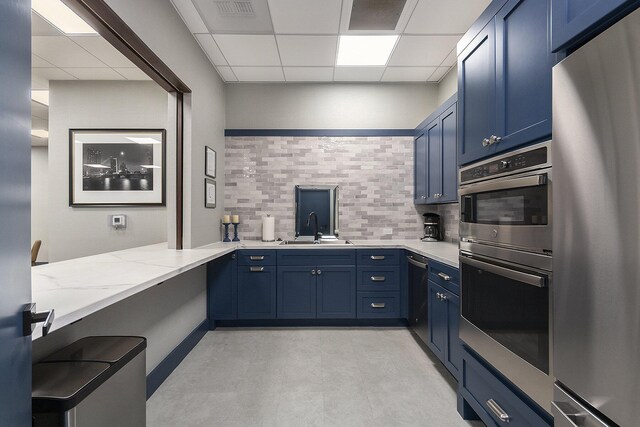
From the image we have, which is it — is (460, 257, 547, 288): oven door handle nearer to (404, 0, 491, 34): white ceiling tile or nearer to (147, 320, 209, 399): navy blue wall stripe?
(404, 0, 491, 34): white ceiling tile

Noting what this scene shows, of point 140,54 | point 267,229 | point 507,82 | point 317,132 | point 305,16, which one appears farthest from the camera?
point 317,132

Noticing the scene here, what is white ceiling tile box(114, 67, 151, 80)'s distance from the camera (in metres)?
3.13

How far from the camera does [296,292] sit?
3322 mm

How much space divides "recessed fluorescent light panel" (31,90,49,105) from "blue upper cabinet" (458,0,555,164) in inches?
186

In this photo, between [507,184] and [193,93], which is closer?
[507,184]

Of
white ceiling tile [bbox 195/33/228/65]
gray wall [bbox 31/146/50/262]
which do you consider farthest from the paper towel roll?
gray wall [bbox 31/146/50/262]

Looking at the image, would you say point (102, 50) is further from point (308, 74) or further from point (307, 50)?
point (308, 74)

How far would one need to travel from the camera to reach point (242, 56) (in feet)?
10.6

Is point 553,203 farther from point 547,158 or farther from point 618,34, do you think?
point 618,34

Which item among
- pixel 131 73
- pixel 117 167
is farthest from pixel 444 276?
pixel 131 73

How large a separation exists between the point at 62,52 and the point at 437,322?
3.99 meters

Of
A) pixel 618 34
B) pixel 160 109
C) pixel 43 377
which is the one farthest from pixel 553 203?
pixel 160 109

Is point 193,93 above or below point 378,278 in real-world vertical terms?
above

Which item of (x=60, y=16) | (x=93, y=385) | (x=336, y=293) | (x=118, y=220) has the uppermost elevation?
(x=60, y=16)
